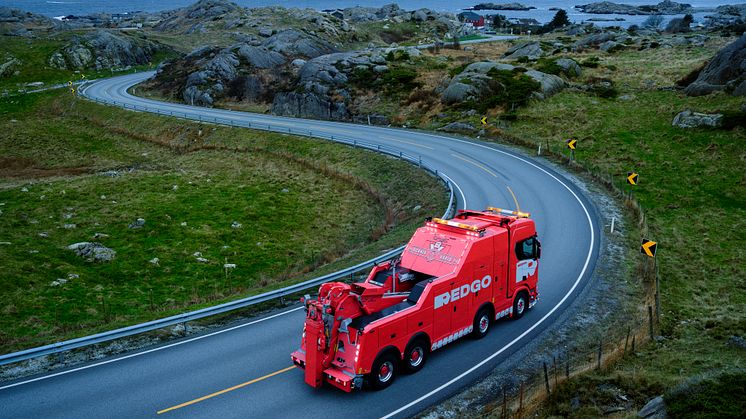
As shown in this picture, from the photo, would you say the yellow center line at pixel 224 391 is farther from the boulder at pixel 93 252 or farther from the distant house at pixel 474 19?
the distant house at pixel 474 19

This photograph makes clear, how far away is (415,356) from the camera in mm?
14734

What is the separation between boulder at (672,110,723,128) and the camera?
4222 cm

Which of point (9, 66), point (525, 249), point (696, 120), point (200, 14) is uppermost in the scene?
point (200, 14)

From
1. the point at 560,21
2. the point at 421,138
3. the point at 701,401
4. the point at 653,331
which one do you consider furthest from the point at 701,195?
the point at 560,21

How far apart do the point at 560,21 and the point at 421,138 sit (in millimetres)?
100267

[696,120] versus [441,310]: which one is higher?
[696,120]

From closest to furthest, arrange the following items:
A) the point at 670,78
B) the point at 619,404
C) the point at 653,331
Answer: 1. the point at 619,404
2. the point at 653,331
3. the point at 670,78

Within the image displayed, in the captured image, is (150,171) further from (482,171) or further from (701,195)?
(701,195)

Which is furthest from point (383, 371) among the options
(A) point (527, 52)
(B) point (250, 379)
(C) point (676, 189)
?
(A) point (527, 52)

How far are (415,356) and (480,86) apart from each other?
46831mm

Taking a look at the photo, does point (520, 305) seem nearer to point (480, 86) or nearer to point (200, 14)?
point (480, 86)

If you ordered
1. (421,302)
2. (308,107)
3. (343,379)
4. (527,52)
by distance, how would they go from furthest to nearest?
(527,52), (308,107), (421,302), (343,379)

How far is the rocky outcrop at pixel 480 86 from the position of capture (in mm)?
56031

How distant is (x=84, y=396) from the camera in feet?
45.2
